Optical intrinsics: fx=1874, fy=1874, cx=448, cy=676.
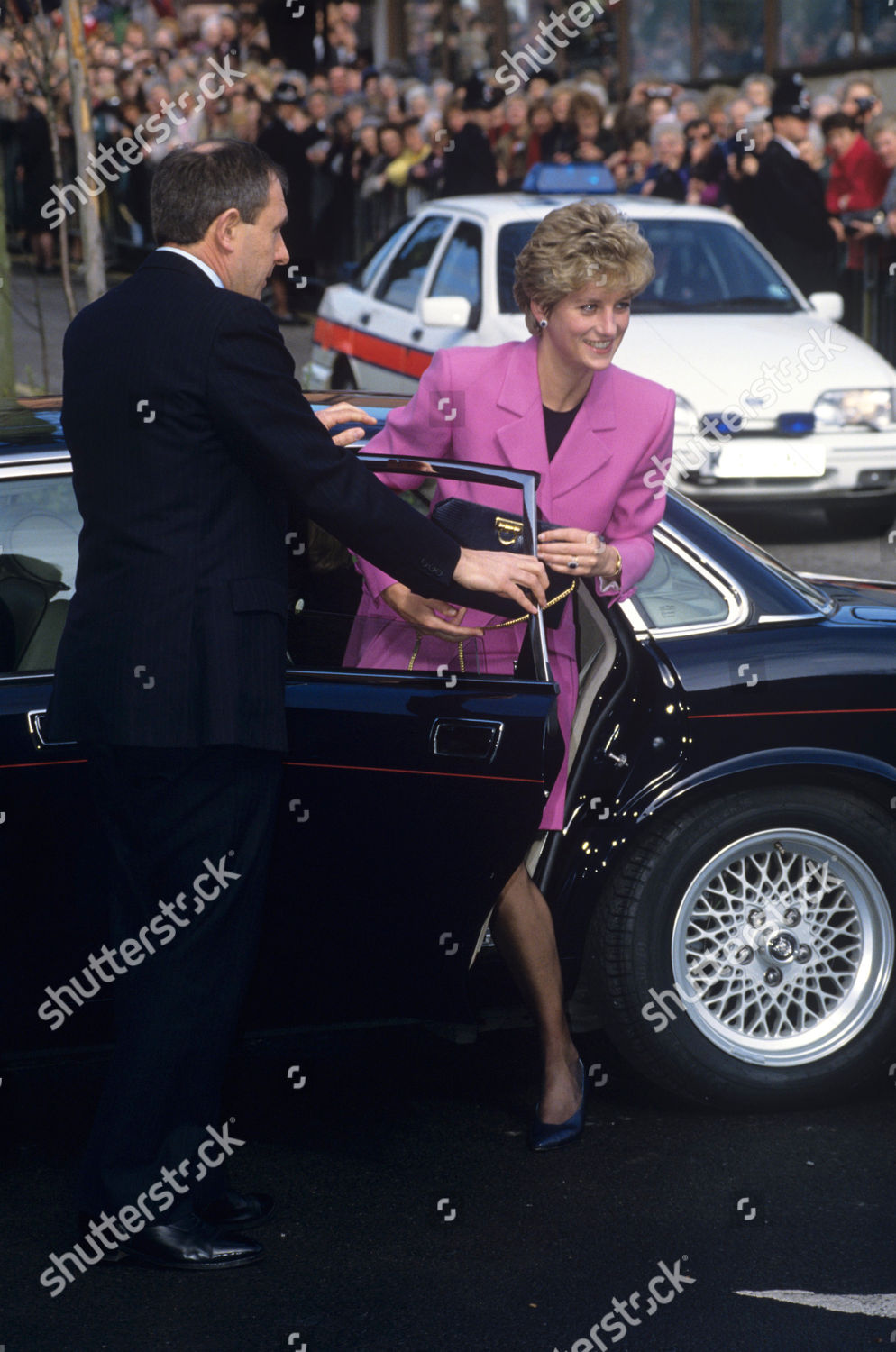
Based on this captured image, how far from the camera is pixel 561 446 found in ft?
12.7

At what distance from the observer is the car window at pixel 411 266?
11.1 meters

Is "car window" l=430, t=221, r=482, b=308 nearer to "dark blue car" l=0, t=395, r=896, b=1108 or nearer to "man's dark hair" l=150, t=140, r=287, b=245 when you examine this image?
"dark blue car" l=0, t=395, r=896, b=1108

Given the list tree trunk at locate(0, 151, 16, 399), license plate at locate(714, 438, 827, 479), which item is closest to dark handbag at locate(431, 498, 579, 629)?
license plate at locate(714, 438, 827, 479)

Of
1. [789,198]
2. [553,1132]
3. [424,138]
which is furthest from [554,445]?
[424,138]

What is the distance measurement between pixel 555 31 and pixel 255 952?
822 inches

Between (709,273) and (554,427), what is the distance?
6981 mm

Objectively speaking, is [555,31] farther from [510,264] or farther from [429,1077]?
[429,1077]

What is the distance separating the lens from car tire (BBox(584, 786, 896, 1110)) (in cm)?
394

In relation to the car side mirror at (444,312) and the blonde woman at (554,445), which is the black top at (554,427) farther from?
the car side mirror at (444,312)

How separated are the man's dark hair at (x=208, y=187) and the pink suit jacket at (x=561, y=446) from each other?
70 centimetres

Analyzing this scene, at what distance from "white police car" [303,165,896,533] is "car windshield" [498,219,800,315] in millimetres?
10

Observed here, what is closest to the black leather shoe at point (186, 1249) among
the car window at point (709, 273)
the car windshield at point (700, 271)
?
the car windshield at point (700, 271)

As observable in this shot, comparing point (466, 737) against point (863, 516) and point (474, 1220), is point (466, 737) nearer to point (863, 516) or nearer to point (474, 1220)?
point (474, 1220)

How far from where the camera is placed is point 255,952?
138 inches
